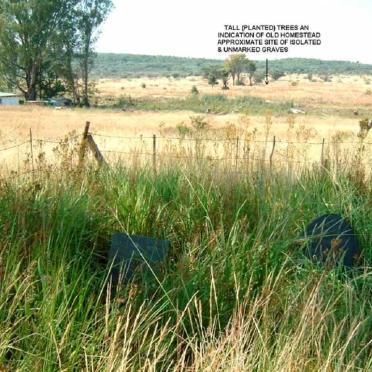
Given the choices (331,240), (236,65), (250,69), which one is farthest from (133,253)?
(250,69)

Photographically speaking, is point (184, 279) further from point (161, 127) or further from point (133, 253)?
point (161, 127)

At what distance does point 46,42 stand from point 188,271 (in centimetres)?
5388

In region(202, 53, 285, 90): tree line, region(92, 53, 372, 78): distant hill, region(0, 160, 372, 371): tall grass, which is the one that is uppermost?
region(92, 53, 372, 78): distant hill

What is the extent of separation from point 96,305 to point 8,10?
178ft

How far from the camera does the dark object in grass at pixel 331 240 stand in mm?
3607

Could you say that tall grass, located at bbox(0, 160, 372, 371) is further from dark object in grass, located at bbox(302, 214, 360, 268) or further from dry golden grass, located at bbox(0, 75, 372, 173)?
dry golden grass, located at bbox(0, 75, 372, 173)

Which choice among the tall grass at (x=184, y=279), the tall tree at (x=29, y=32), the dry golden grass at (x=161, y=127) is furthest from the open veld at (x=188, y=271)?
the tall tree at (x=29, y=32)

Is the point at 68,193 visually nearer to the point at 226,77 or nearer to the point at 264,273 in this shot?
the point at 264,273

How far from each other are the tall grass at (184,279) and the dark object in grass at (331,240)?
→ 0.11 meters

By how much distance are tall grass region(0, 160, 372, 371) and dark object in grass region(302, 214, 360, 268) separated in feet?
0.35

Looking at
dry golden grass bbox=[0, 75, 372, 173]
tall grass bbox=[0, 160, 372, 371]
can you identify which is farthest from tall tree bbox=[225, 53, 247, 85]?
tall grass bbox=[0, 160, 372, 371]

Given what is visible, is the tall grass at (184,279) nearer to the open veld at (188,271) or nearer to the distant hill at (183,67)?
the open veld at (188,271)

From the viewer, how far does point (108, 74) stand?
16438 centimetres

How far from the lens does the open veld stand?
2.40m
